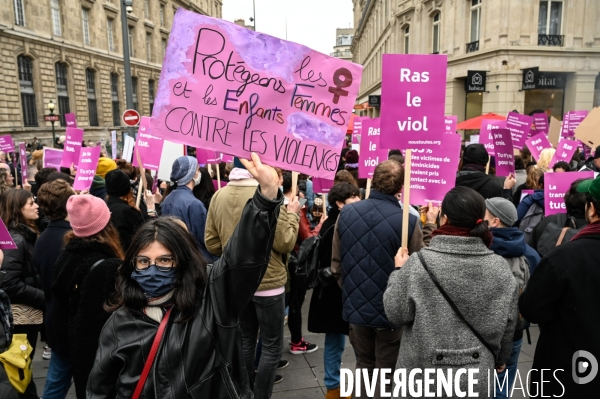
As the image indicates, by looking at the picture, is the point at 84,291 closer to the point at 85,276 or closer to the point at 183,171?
the point at 85,276

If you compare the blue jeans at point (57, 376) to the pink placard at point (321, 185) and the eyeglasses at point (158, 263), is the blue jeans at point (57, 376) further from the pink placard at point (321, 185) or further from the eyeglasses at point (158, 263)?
the pink placard at point (321, 185)

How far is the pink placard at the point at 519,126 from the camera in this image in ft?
25.5

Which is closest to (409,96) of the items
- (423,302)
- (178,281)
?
(423,302)

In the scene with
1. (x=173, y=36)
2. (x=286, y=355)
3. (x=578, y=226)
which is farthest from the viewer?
(x=286, y=355)

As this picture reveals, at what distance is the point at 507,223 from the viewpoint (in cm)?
294

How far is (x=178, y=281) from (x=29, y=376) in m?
1.08

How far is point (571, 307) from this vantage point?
2254 mm

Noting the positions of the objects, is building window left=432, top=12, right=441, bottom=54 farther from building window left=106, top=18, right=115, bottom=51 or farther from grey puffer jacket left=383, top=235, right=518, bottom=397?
building window left=106, top=18, right=115, bottom=51

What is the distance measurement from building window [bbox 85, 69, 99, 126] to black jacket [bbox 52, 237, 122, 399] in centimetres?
3591

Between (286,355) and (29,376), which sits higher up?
(29,376)

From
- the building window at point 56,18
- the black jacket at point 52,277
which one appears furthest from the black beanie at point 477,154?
the building window at point 56,18

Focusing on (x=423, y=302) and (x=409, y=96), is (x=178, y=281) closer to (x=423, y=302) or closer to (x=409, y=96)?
(x=423, y=302)

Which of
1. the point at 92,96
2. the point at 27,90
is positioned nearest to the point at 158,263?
the point at 27,90

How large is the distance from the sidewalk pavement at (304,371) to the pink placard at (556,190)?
1514 mm
